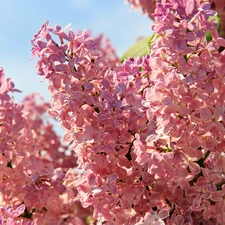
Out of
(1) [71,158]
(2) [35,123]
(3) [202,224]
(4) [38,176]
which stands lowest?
(3) [202,224]

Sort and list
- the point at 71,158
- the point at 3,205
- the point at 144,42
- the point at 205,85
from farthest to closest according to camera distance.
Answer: the point at 71,158
the point at 144,42
the point at 3,205
the point at 205,85

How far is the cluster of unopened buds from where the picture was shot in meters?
0.77

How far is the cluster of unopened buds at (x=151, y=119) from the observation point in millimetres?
767

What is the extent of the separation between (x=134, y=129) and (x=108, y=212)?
13 cm

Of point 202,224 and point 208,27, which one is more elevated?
point 208,27

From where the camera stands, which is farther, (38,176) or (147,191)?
(38,176)

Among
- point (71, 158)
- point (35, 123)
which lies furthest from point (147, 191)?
point (35, 123)

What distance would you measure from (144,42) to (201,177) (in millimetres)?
933

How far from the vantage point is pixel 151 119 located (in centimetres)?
79

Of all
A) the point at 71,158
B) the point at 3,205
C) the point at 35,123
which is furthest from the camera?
the point at 35,123

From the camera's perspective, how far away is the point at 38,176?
997 millimetres

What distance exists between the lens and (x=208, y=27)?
0.79m

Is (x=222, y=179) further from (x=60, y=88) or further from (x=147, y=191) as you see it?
(x=60, y=88)

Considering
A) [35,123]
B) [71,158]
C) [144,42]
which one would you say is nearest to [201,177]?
[144,42]
